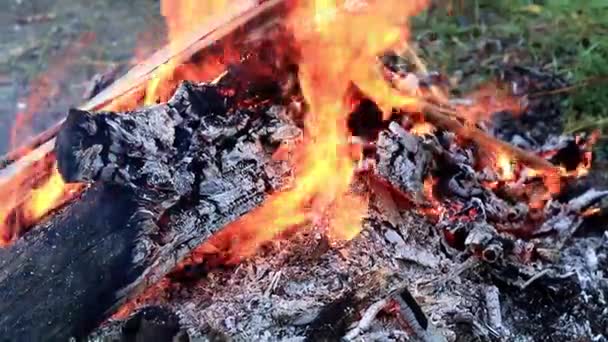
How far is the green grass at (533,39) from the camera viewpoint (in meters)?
3.91

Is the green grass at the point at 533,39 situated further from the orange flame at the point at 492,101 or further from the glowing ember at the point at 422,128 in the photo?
the glowing ember at the point at 422,128

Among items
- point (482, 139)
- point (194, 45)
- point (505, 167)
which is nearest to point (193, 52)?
point (194, 45)

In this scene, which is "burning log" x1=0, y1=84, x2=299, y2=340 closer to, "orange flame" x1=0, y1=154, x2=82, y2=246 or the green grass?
"orange flame" x1=0, y1=154, x2=82, y2=246

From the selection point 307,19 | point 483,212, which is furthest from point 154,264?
point 483,212

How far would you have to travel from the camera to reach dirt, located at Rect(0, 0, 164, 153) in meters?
4.12

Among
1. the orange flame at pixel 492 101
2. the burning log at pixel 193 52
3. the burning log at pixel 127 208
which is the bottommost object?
the orange flame at pixel 492 101

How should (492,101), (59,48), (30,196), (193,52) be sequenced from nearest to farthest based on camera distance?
1. (30,196)
2. (193,52)
3. (492,101)
4. (59,48)

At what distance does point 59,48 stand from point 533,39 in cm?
258

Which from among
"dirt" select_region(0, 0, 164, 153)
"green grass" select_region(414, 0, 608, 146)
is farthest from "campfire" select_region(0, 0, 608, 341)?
"dirt" select_region(0, 0, 164, 153)

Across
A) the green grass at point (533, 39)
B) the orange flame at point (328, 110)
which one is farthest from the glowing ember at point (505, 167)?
the green grass at point (533, 39)

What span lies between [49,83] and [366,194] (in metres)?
2.41

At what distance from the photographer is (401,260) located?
2.40 meters

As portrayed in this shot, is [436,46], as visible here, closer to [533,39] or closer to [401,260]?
[533,39]

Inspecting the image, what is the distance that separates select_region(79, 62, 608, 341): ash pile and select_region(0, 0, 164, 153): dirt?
5.91ft
